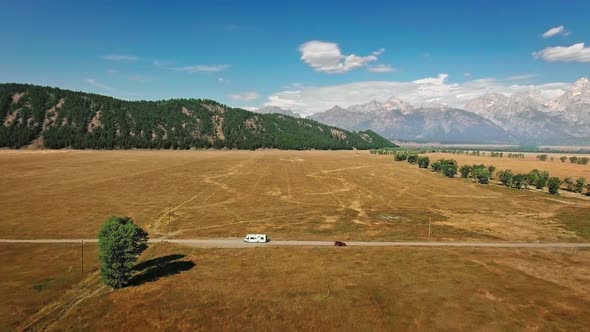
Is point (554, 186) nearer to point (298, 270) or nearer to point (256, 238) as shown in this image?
point (256, 238)

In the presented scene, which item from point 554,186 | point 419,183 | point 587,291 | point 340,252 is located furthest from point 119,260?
point 554,186

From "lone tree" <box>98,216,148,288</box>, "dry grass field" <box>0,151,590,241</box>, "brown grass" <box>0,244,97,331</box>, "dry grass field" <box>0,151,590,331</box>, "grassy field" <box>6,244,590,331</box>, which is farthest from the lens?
"dry grass field" <box>0,151,590,241</box>

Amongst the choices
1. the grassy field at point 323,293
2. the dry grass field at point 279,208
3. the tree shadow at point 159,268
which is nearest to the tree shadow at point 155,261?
the tree shadow at point 159,268

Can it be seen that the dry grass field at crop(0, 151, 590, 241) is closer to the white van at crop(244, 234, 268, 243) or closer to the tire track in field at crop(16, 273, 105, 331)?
the white van at crop(244, 234, 268, 243)

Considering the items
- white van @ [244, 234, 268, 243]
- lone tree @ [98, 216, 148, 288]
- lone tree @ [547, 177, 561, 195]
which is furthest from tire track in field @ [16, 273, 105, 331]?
lone tree @ [547, 177, 561, 195]

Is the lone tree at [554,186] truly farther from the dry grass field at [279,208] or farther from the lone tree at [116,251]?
the lone tree at [116,251]

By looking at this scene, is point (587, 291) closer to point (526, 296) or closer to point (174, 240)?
point (526, 296)
